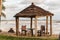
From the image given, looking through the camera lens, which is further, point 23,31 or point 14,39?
point 23,31

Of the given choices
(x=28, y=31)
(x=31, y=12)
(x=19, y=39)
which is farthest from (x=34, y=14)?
(x=19, y=39)

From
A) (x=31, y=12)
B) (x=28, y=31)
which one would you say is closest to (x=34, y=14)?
(x=31, y=12)

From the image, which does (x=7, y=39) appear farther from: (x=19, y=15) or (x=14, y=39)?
(x=19, y=15)

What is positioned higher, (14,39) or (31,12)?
(31,12)

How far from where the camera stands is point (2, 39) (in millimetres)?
21969

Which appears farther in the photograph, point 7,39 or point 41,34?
point 41,34

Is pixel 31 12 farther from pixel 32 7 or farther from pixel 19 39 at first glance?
pixel 19 39

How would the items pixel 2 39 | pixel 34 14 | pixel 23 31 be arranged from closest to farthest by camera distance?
1. pixel 2 39
2. pixel 34 14
3. pixel 23 31

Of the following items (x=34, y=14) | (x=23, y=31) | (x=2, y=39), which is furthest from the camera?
(x=23, y=31)

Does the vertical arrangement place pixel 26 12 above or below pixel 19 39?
above

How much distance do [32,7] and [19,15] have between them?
1.54m

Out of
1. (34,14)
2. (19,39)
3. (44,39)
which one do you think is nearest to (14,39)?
(19,39)

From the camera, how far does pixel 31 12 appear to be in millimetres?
26172

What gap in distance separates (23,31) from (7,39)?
652 centimetres
